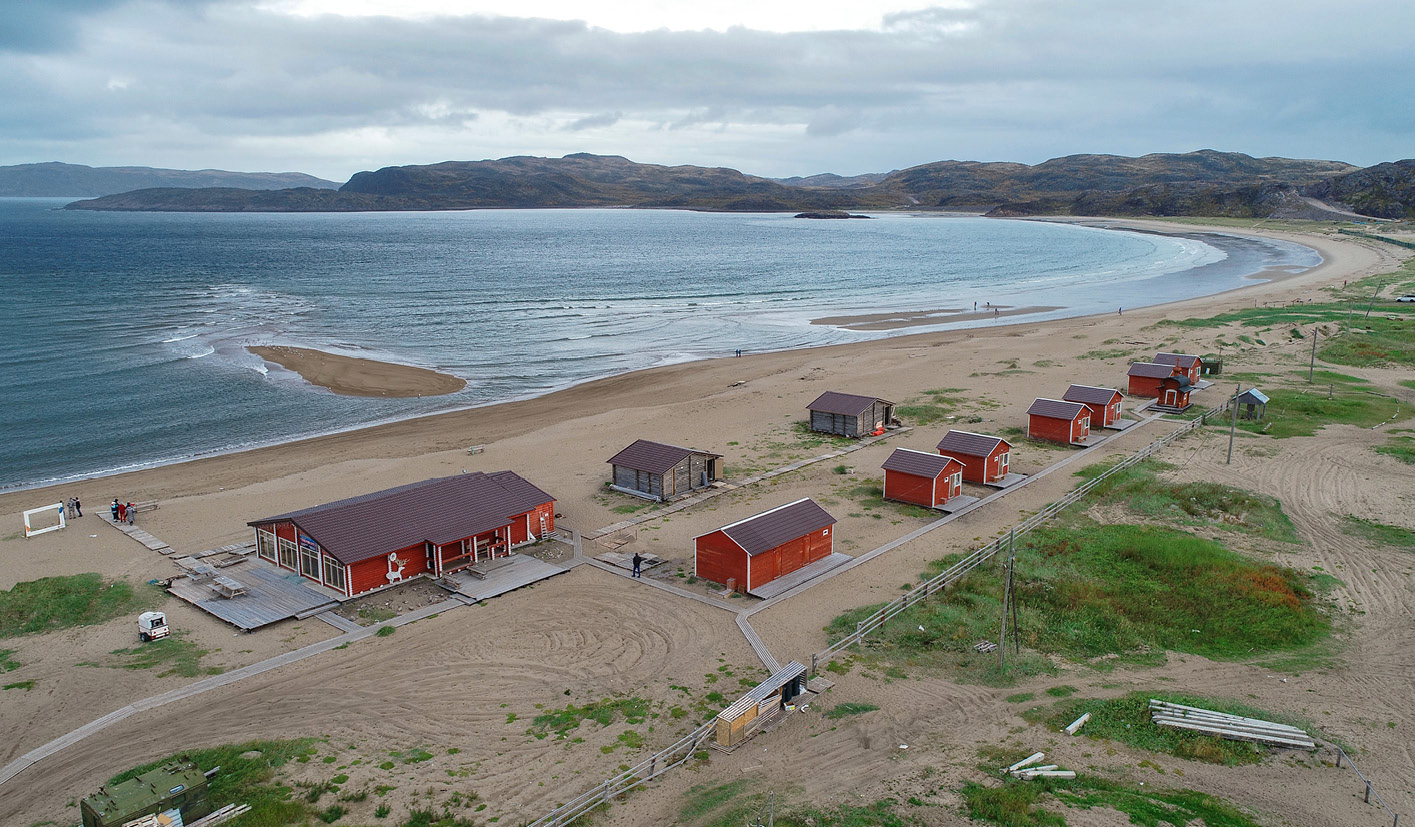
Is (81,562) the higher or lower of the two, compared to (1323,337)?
lower

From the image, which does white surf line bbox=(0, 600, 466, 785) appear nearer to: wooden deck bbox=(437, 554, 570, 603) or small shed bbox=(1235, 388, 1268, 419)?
wooden deck bbox=(437, 554, 570, 603)

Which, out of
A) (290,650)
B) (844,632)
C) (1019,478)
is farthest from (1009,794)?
(1019,478)

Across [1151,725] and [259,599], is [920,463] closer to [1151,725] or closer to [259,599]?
[1151,725]

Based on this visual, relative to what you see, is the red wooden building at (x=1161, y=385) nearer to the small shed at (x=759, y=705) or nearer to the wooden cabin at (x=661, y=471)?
the wooden cabin at (x=661, y=471)

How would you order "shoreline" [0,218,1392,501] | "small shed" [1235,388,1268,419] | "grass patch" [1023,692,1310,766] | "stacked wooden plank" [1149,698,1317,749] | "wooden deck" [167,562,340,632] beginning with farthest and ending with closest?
"small shed" [1235,388,1268,419]
"shoreline" [0,218,1392,501]
"wooden deck" [167,562,340,632]
"stacked wooden plank" [1149,698,1317,749]
"grass patch" [1023,692,1310,766]

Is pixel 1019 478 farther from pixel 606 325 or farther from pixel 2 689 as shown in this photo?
pixel 606 325

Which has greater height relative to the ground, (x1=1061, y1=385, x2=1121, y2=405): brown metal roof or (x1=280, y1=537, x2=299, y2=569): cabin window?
(x1=1061, y1=385, x2=1121, y2=405): brown metal roof

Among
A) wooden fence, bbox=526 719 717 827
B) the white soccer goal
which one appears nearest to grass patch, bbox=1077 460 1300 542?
wooden fence, bbox=526 719 717 827
